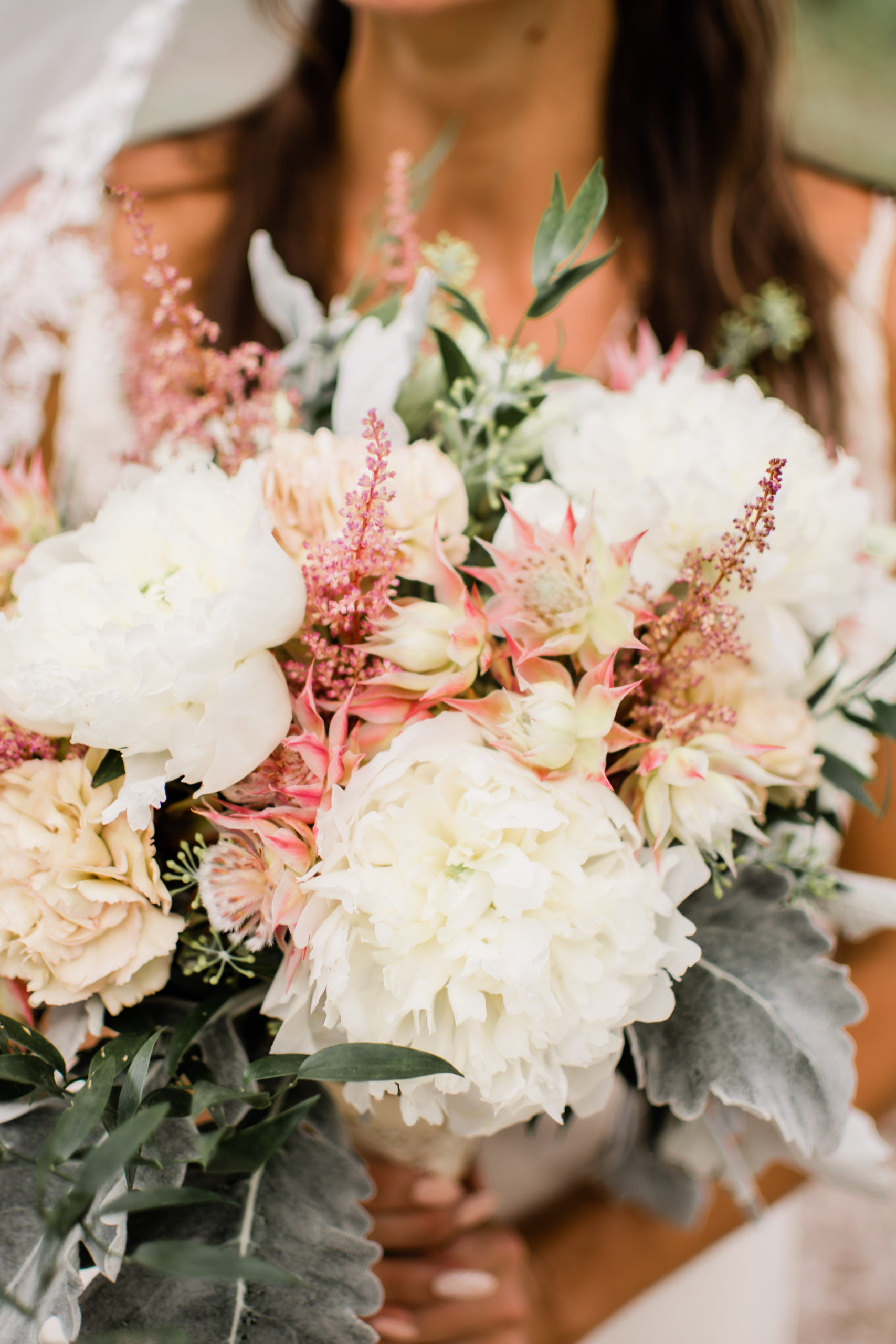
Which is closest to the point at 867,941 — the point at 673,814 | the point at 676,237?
the point at 673,814

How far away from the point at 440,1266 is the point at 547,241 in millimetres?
710

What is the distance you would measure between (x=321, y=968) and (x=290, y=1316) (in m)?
0.16

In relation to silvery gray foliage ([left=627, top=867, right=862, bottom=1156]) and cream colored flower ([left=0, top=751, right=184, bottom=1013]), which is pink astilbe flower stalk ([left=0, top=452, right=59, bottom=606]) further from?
silvery gray foliage ([left=627, top=867, right=862, bottom=1156])

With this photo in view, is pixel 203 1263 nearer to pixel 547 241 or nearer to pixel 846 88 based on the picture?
pixel 547 241

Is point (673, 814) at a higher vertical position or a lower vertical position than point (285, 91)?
lower

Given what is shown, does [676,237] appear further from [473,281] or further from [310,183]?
[310,183]

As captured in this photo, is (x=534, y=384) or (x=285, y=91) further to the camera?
(x=285, y=91)

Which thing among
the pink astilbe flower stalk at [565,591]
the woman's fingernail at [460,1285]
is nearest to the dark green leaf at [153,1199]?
the pink astilbe flower stalk at [565,591]

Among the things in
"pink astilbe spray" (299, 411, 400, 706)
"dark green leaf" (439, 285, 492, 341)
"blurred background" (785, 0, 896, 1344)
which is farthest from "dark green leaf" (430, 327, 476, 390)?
"blurred background" (785, 0, 896, 1344)

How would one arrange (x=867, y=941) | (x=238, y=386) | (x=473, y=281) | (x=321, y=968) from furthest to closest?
1. (x=473, y=281)
2. (x=867, y=941)
3. (x=238, y=386)
4. (x=321, y=968)

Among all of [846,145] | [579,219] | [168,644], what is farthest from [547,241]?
[846,145]

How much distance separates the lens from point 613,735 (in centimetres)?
39

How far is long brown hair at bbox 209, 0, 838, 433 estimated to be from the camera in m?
0.98

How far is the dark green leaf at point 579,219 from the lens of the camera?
49 cm
